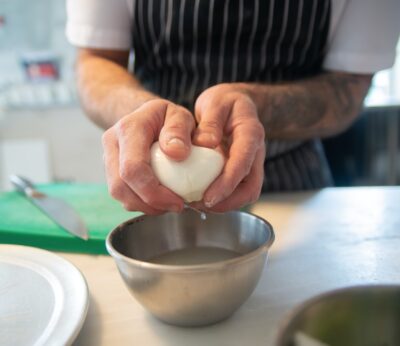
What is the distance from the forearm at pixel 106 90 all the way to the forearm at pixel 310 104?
0.66 ft

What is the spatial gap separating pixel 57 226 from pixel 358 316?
0.48 meters

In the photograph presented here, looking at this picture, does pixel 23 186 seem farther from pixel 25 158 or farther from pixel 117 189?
pixel 25 158

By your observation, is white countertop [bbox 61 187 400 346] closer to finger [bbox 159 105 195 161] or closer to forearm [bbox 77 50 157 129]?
finger [bbox 159 105 195 161]

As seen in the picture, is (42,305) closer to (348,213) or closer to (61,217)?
(61,217)

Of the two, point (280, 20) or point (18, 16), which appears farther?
point (18, 16)

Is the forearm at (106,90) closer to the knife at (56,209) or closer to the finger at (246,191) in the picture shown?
the knife at (56,209)

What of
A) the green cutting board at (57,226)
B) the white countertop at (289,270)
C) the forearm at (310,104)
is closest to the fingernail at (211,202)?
the white countertop at (289,270)

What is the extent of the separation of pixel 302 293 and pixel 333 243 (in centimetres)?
14

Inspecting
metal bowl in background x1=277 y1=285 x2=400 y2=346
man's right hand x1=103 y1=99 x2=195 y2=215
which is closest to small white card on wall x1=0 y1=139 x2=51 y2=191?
man's right hand x1=103 y1=99 x2=195 y2=215

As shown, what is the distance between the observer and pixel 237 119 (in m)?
0.46

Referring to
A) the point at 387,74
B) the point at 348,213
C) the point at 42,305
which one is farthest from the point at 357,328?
the point at 387,74

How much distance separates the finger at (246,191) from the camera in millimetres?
436

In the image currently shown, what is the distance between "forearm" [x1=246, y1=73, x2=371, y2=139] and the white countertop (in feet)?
0.48

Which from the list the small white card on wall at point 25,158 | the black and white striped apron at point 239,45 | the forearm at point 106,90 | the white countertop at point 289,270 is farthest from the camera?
the small white card on wall at point 25,158
